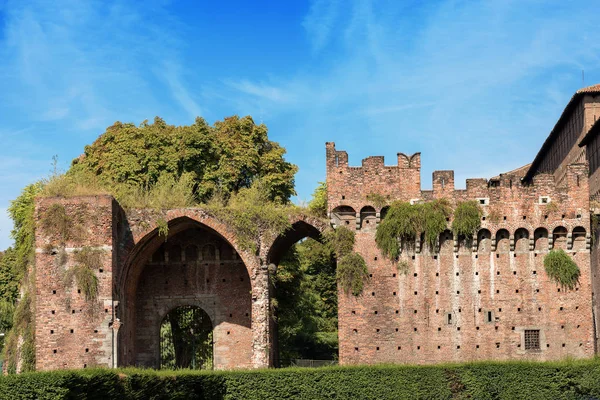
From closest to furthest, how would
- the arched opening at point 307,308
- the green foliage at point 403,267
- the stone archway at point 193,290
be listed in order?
the green foliage at point 403,267, the stone archway at point 193,290, the arched opening at point 307,308

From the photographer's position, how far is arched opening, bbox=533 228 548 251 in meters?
33.1

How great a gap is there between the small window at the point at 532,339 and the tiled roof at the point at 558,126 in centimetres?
1295

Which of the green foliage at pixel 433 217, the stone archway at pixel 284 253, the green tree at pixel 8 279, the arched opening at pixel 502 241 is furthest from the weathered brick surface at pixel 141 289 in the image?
the green tree at pixel 8 279

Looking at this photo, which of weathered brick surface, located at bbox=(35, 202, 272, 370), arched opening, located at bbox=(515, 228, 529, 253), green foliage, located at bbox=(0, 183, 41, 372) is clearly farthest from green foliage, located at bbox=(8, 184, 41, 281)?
arched opening, located at bbox=(515, 228, 529, 253)

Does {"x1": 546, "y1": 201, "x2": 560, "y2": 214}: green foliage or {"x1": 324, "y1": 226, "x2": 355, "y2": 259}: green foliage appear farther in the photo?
{"x1": 546, "y1": 201, "x2": 560, "y2": 214}: green foliage

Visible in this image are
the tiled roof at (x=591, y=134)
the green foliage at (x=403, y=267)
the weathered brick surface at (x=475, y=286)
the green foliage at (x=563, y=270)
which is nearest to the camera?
the weathered brick surface at (x=475, y=286)

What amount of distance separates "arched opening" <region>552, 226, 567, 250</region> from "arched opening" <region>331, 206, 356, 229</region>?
712cm

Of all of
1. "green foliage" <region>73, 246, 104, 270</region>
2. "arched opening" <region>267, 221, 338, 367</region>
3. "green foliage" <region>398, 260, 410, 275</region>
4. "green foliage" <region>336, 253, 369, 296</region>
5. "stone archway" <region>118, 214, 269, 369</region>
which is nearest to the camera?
Answer: "green foliage" <region>73, 246, 104, 270</region>

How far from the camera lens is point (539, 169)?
52.2 m

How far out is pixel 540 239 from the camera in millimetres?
33188

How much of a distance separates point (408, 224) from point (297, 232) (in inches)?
188

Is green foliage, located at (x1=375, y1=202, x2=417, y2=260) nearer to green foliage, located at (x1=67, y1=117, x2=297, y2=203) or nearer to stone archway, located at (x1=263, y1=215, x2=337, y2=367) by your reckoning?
stone archway, located at (x1=263, y1=215, x2=337, y2=367)

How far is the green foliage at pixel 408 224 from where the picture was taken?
107 feet

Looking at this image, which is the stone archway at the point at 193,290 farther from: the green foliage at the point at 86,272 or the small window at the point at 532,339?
the small window at the point at 532,339
